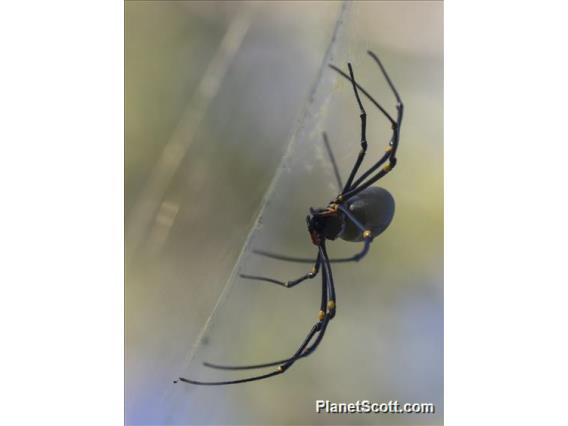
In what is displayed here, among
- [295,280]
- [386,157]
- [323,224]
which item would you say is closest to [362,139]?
[386,157]

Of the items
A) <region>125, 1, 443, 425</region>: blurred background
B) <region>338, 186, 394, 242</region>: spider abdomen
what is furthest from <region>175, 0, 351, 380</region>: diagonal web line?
<region>338, 186, 394, 242</region>: spider abdomen

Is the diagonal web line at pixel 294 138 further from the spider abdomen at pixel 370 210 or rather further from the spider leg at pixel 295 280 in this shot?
the spider abdomen at pixel 370 210

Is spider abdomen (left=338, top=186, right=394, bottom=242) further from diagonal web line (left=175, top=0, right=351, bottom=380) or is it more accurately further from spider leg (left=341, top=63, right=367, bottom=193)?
diagonal web line (left=175, top=0, right=351, bottom=380)

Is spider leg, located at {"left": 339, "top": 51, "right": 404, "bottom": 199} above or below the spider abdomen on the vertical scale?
above

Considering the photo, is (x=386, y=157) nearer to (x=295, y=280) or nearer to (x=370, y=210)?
(x=370, y=210)

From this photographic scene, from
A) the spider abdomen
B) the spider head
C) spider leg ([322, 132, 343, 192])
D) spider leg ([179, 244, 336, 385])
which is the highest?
spider leg ([322, 132, 343, 192])
